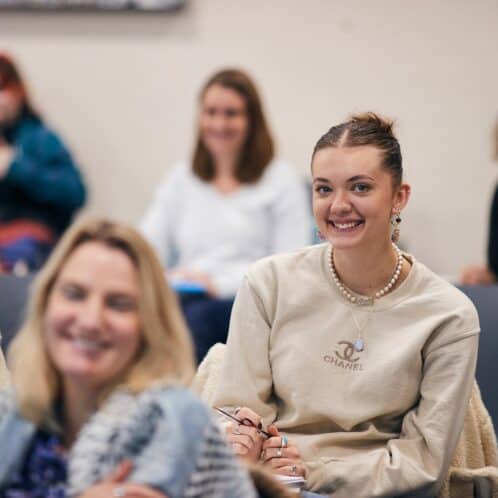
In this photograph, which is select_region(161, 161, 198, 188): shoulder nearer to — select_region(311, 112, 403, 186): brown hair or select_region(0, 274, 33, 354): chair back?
select_region(0, 274, 33, 354): chair back

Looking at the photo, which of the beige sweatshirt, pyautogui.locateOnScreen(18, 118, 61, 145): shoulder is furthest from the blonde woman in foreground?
pyautogui.locateOnScreen(18, 118, 61, 145): shoulder

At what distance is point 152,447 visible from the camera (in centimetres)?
133

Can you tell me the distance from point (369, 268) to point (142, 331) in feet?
2.43

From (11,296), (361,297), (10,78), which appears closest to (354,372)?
(361,297)

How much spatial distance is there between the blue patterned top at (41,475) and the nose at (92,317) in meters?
0.15

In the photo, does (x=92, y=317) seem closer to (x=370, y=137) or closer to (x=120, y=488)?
(x=120, y=488)

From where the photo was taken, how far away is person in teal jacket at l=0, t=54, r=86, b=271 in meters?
3.86

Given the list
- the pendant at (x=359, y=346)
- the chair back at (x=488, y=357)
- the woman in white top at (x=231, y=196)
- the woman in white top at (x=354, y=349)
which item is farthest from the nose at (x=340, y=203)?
the woman in white top at (x=231, y=196)

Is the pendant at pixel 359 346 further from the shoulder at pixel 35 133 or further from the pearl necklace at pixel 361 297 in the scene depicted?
the shoulder at pixel 35 133

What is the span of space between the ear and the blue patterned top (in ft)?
2.97

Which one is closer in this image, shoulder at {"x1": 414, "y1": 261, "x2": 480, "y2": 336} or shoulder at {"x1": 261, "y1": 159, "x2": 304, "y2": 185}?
shoulder at {"x1": 414, "y1": 261, "x2": 480, "y2": 336}

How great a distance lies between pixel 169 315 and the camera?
4.58 ft

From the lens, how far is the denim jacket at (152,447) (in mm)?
1319

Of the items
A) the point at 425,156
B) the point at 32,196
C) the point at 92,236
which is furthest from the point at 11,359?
the point at 425,156
